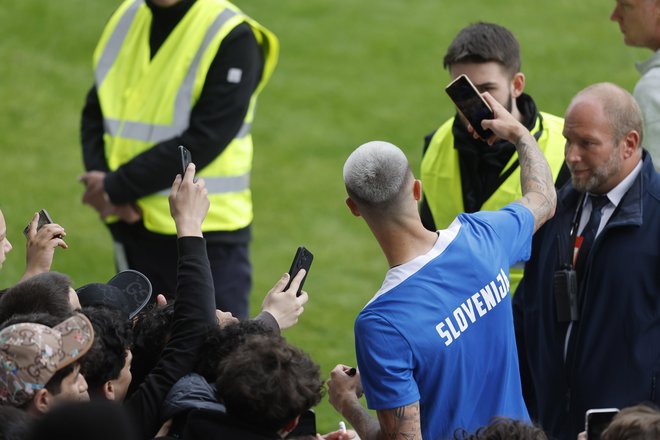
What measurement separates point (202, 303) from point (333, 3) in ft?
27.7

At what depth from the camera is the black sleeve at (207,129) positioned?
264 inches

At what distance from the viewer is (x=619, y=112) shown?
15.9 ft

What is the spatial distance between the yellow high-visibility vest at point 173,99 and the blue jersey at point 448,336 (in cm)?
280

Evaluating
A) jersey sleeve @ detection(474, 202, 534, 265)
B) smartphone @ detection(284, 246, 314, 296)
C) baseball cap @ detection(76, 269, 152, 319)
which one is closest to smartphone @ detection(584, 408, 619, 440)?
jersey sleeve @ detection(474, 202, 534, 265)

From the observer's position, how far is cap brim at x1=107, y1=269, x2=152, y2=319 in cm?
464

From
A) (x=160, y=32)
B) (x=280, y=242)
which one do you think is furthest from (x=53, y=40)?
(x=160, y=32)

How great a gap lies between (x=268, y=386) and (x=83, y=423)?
81cm

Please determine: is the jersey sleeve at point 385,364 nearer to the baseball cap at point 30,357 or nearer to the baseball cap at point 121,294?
the baseball cap at point 30,357

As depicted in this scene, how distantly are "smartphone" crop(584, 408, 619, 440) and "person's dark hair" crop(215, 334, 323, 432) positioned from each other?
2.78ft

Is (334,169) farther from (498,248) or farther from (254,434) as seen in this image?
(254,434)

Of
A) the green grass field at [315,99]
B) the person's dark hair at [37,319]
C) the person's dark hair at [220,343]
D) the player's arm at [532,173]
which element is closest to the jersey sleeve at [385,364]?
the person's dark hair at [220,343]

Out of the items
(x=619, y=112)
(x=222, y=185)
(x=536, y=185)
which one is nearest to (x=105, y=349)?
(x=536, y=185)

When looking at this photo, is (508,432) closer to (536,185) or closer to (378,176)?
(378,176)

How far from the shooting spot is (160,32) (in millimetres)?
6898
